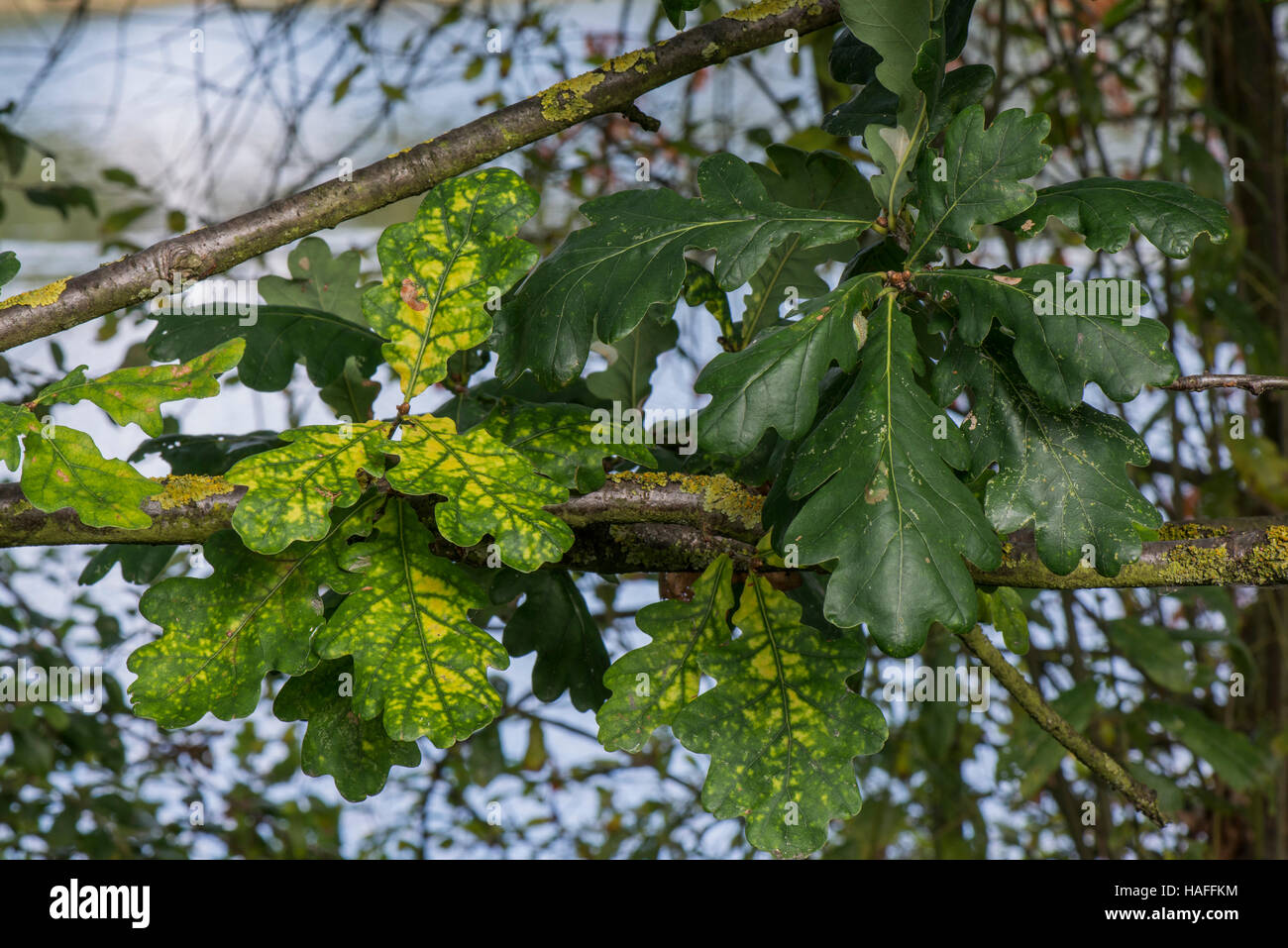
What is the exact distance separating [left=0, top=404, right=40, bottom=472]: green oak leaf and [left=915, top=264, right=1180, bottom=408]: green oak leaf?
0.53 meters

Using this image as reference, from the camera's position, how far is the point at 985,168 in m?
0.63

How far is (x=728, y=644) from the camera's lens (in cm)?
72

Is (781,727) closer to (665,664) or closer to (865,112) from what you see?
(665,664)

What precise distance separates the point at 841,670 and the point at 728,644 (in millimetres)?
76

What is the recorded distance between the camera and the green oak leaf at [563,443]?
0.69 meters

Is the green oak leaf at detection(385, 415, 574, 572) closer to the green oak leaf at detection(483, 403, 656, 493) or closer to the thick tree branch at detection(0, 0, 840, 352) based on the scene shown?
the green oak leaf at detection(483, 403, 656, 493)

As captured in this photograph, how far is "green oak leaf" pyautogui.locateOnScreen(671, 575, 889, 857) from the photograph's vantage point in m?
0.67

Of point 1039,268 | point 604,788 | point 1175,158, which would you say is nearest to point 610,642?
point 604,788

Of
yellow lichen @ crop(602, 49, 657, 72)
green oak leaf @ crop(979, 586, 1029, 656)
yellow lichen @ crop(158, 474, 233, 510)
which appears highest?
yellow lichen @ crop(602, 49, 657, 72)

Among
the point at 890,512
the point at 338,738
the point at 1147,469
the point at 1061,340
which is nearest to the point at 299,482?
the point at 338,738

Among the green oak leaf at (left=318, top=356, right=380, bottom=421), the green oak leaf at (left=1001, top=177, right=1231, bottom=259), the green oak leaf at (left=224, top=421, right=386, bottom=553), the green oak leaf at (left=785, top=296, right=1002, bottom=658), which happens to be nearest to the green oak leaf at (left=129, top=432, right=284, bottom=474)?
the green oak leaf at (left=318, top=356, right=380, bottom=421)

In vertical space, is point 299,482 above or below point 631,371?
below

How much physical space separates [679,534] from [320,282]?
0.42 m

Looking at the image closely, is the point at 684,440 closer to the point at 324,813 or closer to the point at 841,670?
the point at 841,670
